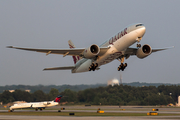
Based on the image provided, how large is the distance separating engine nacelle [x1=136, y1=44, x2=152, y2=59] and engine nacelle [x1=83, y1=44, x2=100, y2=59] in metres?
7.19

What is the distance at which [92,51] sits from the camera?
3756 cm

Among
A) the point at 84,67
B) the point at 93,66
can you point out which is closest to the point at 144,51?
the point at 93,66

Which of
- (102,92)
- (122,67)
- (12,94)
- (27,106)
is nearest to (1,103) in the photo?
(12,94)

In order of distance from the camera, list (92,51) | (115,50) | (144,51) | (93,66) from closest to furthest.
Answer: (115,50) → (92,51) → (144,51) → (93,66)

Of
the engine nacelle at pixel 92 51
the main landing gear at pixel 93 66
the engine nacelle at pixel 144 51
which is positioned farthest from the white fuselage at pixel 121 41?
the engine nacelle at pixel 144 51

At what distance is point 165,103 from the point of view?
83.8 m

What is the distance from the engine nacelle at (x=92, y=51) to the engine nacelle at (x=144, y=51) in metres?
7.19

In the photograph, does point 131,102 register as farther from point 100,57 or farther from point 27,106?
point 100,57

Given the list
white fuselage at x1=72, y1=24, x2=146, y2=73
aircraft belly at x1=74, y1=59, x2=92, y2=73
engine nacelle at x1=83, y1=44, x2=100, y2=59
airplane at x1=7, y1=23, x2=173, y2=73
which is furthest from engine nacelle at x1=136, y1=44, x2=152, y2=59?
aircraft belly at x1=74, y1=59, x2=92, y2=73

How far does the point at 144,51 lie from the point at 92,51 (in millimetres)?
8330

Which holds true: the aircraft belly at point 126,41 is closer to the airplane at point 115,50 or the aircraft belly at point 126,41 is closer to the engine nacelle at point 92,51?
the airplane at point 115,50

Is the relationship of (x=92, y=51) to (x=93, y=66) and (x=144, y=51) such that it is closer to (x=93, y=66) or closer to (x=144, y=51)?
(x=93, y=66)

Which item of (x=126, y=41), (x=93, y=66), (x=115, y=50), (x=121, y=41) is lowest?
(x=93, y=66)

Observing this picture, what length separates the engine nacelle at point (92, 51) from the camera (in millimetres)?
36469
